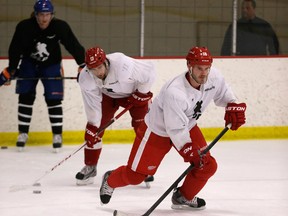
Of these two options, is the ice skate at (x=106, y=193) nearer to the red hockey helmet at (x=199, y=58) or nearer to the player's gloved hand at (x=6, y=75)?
the red hockey helmet at (x=199, y=58)

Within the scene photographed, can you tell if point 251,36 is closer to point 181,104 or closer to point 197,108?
point 197,108

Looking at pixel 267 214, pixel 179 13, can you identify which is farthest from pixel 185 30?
pixel 267 214

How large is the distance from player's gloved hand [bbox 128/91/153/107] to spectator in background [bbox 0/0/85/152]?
1.09 metres

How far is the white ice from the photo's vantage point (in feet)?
16.0

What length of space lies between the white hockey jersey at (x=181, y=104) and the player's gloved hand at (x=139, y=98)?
0.69m

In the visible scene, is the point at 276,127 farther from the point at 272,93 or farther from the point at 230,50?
the point at 230,50

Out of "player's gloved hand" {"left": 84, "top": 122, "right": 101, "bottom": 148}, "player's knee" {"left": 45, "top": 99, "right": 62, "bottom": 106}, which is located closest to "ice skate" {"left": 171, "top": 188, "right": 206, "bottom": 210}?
"player's gloved hand" {"left": 84, "top": 122, "right": 101, "bottom": 148}

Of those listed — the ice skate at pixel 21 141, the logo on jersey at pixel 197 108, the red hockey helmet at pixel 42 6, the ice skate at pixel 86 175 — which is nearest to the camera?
the logo on jersey at pixel 197 108

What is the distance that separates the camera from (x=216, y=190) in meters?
5.38

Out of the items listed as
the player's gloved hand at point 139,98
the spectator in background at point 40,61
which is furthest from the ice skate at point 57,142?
the player's gloved hand at point 139,98

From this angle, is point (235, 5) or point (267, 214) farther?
point (235, 5)

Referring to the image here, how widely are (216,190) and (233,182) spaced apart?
28cm

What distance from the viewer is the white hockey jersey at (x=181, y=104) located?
14.5ft

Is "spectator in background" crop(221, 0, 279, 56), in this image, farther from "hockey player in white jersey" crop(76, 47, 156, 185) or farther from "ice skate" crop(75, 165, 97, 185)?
"ice skate" crop(75, 165, 97, 185)
